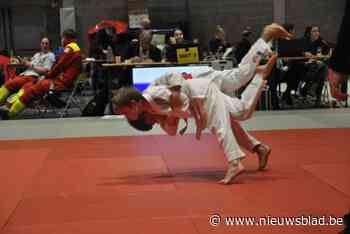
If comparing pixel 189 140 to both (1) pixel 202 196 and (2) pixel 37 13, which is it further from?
(2) pixel 37 13

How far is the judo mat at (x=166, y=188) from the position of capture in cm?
354

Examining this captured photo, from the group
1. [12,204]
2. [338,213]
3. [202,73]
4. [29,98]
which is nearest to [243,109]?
[202,73]

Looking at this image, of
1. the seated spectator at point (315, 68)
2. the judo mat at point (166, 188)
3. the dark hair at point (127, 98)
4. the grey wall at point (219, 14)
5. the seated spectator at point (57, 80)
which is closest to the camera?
the judo mat at point (166, 188)

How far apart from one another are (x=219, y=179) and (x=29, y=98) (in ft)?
19.2

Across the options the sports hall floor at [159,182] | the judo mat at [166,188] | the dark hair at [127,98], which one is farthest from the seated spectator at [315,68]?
the dark hair at [127,98]

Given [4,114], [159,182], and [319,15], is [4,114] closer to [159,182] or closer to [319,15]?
[159,182]

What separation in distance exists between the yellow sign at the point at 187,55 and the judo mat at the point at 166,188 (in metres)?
3.35

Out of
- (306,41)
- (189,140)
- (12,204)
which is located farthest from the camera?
(306,41)

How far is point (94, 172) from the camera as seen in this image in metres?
5.30

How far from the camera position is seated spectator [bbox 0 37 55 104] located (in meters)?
10.3

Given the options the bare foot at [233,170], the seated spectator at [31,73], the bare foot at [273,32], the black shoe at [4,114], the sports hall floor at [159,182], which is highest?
the bare foot at [273,32]

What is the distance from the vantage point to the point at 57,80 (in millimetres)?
10109

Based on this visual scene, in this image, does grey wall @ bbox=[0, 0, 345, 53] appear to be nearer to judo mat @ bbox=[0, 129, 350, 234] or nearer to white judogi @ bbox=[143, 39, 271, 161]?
judo mat @ bbox=[0, 129, 350, 234]

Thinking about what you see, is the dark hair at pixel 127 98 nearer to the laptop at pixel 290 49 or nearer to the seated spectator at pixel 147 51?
the seated spectator at pixel 147 51
